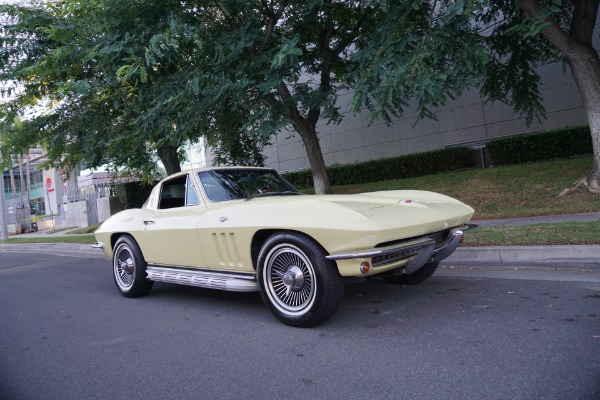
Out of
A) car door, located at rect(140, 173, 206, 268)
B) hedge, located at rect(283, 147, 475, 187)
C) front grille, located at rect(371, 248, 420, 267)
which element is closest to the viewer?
front grille, located at rect(371, 248, 420, 267)

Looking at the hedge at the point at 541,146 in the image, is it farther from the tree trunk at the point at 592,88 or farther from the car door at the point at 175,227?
the car door at the point at 175,227

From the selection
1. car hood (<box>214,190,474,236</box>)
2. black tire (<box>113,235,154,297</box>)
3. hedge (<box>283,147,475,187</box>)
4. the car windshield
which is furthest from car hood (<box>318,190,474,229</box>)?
hedge (<box>283,147,475,187</box>)

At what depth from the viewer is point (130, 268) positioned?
5.96 meters

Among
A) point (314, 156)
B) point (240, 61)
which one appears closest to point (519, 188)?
point (314, 156)

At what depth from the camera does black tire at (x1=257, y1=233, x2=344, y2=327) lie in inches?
146

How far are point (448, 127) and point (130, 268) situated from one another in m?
14.6

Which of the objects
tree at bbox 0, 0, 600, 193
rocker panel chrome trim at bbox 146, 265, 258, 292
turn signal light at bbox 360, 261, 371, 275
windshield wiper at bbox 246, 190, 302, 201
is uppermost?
tree at bbox 0, 0, 600, 193

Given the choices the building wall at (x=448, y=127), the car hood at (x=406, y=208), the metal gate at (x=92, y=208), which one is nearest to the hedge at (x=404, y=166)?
the building wall at (x=448, y=127)

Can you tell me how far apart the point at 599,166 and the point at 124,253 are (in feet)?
30.5

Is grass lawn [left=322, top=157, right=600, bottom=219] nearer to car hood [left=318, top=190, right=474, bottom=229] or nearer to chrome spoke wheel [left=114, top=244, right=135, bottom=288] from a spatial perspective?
car hood [left=318, top=190, right=474, bottom=229]

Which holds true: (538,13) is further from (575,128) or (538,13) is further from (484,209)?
(575,128)

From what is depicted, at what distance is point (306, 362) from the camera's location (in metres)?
3.30

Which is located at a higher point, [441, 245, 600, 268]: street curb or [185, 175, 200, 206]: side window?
[185, 175, 200, 206]: side window

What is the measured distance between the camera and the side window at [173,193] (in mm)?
5551
